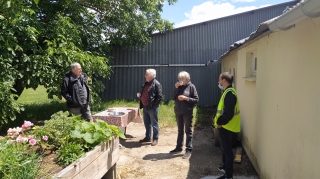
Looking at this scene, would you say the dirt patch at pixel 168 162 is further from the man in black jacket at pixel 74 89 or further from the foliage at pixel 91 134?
the man in black jacket at pixel 74 89

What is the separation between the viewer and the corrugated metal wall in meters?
12.7

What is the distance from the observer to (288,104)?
9.27 feet

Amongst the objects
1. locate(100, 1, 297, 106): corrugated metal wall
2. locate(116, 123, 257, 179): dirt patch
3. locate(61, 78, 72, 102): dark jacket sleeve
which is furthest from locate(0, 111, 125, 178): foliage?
locate(100, 1, 297, 106): corrugated metal wall

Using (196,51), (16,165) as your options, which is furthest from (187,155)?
(196,51)

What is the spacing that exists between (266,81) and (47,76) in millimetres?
5850

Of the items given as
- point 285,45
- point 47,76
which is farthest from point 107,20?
point 285,45

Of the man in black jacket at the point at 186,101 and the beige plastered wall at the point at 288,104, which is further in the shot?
the man in black jacket at the point at 186,101

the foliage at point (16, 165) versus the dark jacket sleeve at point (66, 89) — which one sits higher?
the dark jacket sleeve at point (66, 89)

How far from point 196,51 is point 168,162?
8.62 m

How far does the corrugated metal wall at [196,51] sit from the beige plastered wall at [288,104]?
817cm

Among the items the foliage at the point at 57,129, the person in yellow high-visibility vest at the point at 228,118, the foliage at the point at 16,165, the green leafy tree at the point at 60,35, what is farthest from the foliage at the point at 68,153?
the person in yellow high-visibility vest at the point at 228,118

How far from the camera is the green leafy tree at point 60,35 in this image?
649 cm

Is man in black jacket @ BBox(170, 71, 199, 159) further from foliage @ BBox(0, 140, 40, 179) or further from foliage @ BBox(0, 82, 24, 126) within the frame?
foliage @ BBox(0, 82, 24, 126)

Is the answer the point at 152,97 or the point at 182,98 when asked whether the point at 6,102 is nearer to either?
the point at 152,97
